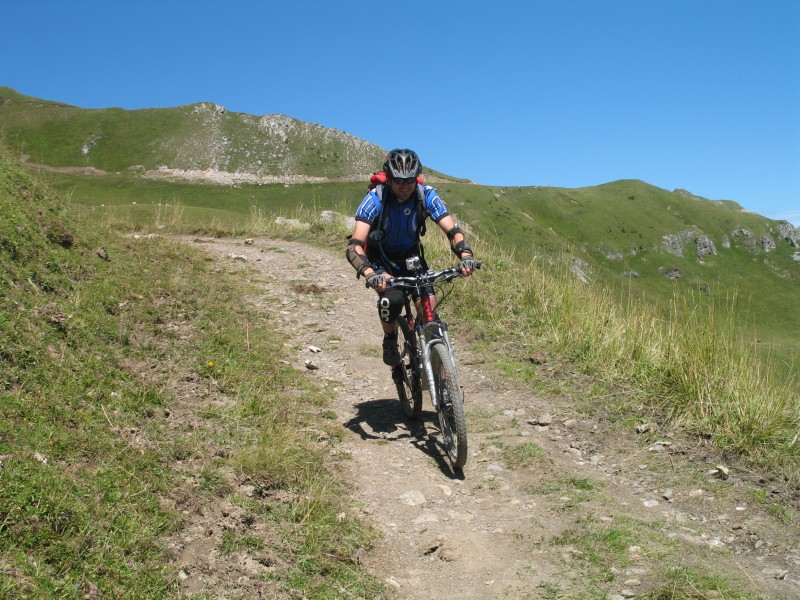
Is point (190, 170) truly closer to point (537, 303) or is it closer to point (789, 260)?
point (537, 303)

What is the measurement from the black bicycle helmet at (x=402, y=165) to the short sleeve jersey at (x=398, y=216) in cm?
29

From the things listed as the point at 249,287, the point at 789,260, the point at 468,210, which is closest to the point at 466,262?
the point at 249,287

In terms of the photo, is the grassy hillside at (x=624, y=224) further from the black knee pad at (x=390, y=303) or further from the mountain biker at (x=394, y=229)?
the black knee pad at (x=390, y=303)

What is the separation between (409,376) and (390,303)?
0.95m

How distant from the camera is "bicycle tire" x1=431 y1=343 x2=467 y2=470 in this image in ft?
16.5

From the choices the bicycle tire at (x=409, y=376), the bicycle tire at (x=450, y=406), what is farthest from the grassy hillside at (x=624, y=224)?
the bicycle tire at (x=450, y=406)

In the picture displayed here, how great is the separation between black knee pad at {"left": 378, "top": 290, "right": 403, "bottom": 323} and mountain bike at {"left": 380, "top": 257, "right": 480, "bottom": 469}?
0.30 ft

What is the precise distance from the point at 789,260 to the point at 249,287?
143m

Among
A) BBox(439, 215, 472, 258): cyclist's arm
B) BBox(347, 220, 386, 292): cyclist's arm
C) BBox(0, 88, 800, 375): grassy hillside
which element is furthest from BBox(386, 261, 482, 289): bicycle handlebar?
BBox(0, 88, 800, 375): grassy hillside

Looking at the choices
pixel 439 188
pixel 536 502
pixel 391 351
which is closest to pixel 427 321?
pixel 391 351

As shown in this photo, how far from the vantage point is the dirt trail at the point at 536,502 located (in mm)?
3770

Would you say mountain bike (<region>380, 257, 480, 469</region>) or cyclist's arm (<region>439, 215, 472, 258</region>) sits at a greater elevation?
cyclist's arm (<region>439, 215, 472, 258</region>)

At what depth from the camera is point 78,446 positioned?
3961 mm

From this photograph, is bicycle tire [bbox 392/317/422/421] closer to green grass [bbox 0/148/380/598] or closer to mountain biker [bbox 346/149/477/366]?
mountain biker [bbox 346/149/477/366]
